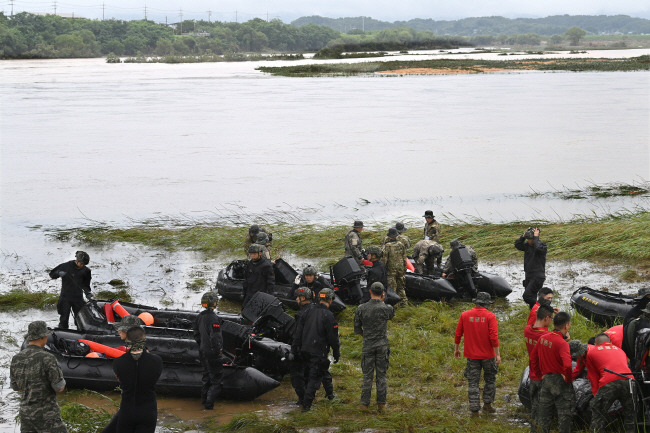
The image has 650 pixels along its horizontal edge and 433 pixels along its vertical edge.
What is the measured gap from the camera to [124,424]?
6.79 m

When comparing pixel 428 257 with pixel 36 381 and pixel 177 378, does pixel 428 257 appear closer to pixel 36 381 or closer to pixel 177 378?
pixel 177 378

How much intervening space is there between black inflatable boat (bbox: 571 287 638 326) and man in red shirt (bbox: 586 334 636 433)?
14.8 feet

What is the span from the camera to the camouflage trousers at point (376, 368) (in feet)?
29.3

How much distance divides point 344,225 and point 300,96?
4507 cm

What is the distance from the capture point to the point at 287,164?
33.8 metres

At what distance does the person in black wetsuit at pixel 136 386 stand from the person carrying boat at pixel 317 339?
2514mm

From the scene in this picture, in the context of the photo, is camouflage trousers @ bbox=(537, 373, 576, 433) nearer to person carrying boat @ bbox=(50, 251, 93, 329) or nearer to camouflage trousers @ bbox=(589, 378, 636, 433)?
camouflage trousers @ bbox=(589, 378, 636, 433)

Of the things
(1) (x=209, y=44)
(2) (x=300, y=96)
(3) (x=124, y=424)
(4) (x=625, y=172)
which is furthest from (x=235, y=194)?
(1) (x=209, y=44)

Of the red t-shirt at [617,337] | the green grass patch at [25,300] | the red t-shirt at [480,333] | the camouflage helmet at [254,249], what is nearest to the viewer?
the red t-shirt at [617,337]

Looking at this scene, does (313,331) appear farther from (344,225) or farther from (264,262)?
(344,225)

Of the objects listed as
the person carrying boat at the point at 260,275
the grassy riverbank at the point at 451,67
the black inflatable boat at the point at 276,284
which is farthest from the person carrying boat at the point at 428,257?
the grassy riverbank at the point at 451,67

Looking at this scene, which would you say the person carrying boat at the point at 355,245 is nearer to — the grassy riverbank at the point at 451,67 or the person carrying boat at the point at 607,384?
the person carrying boat at the point at 607,384

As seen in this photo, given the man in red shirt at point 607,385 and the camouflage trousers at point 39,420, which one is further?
the man in red shirt at point 607,385

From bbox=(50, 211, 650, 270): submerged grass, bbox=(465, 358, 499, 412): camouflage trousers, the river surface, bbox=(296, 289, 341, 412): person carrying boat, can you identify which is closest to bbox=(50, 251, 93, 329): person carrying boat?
the river surface
